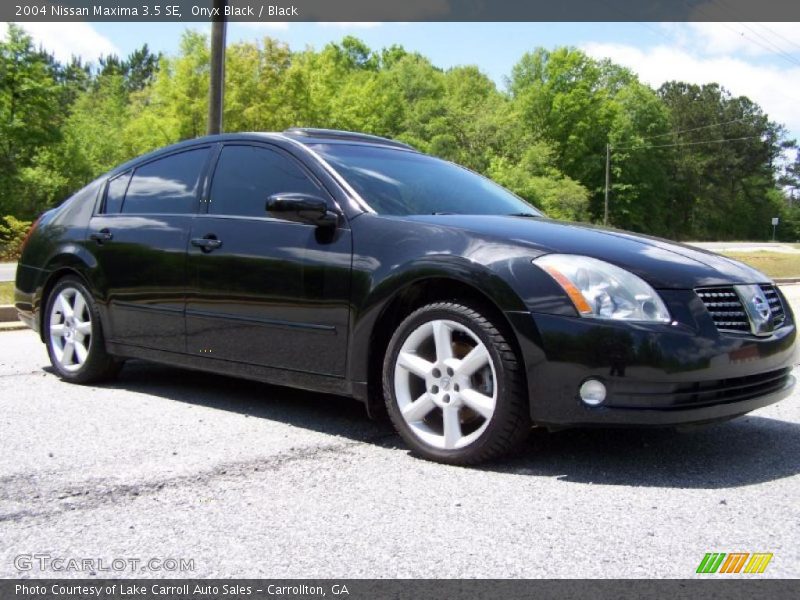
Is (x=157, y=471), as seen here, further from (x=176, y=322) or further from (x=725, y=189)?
(x=725, y=189)

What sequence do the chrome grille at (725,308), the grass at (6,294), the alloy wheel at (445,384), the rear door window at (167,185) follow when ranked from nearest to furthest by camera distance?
the chrome grille at (725,308) < the alloy wheel at (445,384) < the rear door window at (167,185) < the grass at (6,294)

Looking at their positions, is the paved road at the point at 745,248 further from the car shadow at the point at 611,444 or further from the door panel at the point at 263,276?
the door panel at the point at 263,276

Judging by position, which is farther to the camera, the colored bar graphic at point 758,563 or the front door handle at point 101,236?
the front door handle at point 101,236

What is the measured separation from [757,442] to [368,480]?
1.99 meters

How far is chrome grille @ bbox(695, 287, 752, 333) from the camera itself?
3516 mm

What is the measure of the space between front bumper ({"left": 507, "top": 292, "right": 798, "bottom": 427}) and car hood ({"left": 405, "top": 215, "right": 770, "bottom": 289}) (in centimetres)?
17

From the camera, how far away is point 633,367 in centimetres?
335

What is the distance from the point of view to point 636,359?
3.34 m

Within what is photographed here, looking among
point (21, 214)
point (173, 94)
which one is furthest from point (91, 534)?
point (173, 94)

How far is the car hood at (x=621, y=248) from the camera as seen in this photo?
355 centimetres

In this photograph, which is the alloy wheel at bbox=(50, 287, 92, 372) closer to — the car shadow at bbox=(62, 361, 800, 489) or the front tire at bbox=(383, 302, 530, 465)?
the car shadow at bbox=(62, 361, 800, 489)

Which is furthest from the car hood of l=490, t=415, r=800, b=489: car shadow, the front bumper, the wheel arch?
the wheel arch

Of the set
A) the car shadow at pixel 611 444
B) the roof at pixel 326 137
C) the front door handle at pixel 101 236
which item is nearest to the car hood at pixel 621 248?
the car shadow at pixel 611 444

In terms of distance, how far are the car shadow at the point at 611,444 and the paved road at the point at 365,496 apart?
0.02m
